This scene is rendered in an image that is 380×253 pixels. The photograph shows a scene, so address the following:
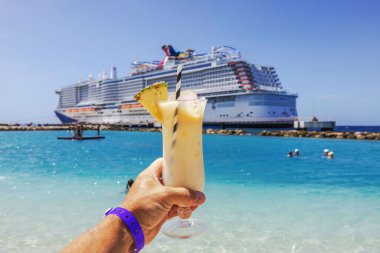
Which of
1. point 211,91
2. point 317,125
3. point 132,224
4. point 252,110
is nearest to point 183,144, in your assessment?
point 132,224

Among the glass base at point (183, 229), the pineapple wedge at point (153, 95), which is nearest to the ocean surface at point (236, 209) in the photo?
the glass base at point (183, 229)

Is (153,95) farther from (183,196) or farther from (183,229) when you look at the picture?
(183,229)

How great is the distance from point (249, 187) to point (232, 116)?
3267cm

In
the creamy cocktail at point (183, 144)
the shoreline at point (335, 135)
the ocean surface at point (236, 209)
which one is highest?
the creamy cocktail at point (183, 144)

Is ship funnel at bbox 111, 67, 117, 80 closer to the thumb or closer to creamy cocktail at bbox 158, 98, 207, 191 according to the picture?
creamy cocktail at bbox 158, 98, 207, 191

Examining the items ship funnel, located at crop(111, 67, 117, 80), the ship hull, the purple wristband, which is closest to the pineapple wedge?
the purple wristband

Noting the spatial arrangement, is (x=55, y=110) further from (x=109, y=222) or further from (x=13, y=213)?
(x=109, y=222)

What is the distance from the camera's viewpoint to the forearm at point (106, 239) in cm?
115

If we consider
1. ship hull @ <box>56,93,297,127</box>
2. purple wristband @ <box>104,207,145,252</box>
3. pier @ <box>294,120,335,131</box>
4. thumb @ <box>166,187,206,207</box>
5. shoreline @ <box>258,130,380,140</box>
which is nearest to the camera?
purple wristband @ <box>104,207,145,252</box>

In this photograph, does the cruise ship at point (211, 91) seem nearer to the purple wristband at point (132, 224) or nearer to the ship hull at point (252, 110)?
the ship hull at point (252, 110)

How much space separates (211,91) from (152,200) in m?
43.0

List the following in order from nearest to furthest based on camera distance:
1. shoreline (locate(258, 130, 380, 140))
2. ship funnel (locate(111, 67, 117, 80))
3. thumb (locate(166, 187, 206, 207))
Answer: thumb (locate(166, 187, 206, 207)) → shoreline (locate(258, 130, 380, 140)) → ship funnel (locate(111, 67, 117, 80))

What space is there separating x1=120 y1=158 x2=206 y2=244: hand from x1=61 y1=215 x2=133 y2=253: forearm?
8 cm

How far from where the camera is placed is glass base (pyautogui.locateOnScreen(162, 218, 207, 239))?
5.55 ft
